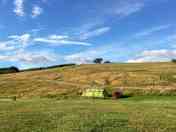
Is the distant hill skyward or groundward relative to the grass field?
skyward

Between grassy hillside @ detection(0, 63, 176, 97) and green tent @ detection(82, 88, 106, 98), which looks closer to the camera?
green tent @ detection(82, 88, 106, 98)

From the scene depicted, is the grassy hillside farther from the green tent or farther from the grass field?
the green tent

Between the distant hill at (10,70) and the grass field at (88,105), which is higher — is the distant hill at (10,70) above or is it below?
above

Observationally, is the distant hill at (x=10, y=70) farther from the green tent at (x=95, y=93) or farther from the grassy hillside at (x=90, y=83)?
the green tent at (x=95, y=93)

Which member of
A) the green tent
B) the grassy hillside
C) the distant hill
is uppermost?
the distant hill

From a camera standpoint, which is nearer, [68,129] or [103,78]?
[68,129]

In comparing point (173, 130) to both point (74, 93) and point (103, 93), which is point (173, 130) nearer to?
point (103, 93)

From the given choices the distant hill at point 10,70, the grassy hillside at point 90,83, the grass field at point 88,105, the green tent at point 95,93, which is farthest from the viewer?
the distant hill at point 10,70

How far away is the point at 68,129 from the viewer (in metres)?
17.0

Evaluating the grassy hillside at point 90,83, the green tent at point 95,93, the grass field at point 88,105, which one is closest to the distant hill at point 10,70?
the grassy hillside at point 90,83

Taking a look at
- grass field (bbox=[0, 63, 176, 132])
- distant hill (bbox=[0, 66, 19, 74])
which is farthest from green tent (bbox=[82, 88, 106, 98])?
distant hill (bbox=[0, 66, 19, 74])

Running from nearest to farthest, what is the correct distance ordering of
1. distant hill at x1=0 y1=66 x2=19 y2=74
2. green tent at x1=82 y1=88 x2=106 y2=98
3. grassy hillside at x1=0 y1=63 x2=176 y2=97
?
1. green tent at x1=82 y1=88 x2=106 y2=98
2. grassy hillside at x1=0 y1=63 x2=176 y2=97
3. distant hill at x1=0 y1=66 x2=19 y2=74

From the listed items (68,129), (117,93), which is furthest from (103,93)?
(68,129)

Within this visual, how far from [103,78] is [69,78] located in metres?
10.0
